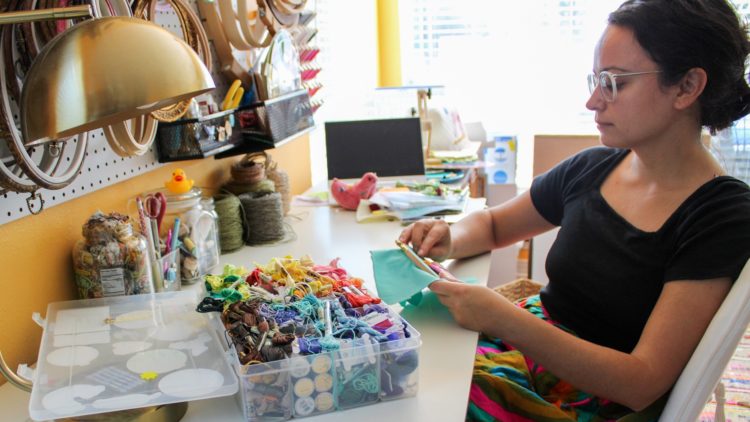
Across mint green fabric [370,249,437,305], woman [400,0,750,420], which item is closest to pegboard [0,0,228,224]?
mint green fabric [370,249,437,305]

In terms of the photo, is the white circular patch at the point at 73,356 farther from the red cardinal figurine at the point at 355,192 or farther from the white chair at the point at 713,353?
the red cardinal figurine at the point at 355,192

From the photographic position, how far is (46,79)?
0.69 metres

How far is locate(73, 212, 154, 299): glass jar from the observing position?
108 centimetres

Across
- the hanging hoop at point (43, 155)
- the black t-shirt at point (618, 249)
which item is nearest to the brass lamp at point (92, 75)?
the hanging hoop at point (43, 155)

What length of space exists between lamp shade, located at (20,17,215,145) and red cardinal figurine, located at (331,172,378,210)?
1.15 meters

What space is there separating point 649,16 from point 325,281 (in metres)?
0.73

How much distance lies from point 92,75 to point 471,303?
26.6 inches

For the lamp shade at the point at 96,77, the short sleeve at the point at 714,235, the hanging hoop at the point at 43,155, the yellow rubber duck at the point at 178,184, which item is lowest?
the short sleeve at the point at 714,235

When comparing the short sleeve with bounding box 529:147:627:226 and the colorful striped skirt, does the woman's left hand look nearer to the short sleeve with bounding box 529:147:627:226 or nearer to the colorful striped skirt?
the colorful striped skirt

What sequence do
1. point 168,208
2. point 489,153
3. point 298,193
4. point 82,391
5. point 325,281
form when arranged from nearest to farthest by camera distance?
point 82,391, point 325,281, point 168,208, point 298,193, point 489,153

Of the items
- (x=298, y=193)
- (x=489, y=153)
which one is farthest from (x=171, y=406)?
(x=489, y=153)

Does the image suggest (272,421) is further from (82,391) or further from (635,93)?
(635,93)

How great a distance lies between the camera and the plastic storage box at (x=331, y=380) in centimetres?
84

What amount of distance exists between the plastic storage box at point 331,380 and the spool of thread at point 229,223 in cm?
69
